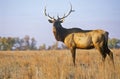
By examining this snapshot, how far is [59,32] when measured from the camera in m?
14.9

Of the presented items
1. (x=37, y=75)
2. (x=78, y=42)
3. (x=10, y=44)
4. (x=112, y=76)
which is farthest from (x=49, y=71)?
(x=10, y=44)

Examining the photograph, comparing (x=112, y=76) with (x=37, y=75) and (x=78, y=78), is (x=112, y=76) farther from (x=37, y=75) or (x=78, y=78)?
(x=37, y=75)

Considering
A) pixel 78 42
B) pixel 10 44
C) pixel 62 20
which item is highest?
pixel 62 20

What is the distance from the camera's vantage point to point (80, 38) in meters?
14.1

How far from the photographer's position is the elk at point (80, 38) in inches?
512

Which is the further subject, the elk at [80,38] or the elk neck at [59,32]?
the elk neck at [59,32]

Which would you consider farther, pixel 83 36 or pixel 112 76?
pixel 83 36

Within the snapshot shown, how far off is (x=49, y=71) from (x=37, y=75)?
0.35 metres

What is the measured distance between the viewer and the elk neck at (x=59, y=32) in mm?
14812

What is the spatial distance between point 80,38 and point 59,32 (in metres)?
1.37

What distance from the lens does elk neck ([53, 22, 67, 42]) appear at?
48.6 ft

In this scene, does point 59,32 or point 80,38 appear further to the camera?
point 59,32

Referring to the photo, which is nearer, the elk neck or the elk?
the elk

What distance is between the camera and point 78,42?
14.2 meters
